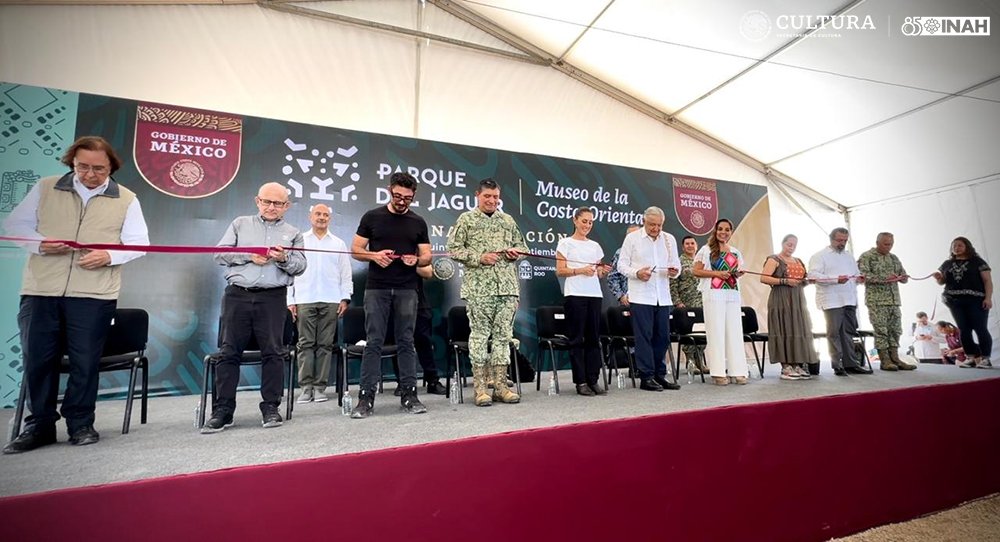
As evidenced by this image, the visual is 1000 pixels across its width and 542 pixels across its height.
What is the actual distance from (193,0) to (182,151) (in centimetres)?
189

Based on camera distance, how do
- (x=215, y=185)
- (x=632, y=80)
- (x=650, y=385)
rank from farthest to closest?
(x=632, y=80) < (x=215, y=185) < (x=650, y=385)

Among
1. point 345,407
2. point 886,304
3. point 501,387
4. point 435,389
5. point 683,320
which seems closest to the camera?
point 345,407

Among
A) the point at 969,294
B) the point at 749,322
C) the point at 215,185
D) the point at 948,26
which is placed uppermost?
the point at 948,26

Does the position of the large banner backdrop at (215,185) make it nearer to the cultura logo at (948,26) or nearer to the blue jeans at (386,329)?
the blue jeans at (386,329)

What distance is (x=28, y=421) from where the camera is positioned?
2.01 meters

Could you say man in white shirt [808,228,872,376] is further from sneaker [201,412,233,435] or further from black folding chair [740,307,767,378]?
sneaker [201,412,233,435]

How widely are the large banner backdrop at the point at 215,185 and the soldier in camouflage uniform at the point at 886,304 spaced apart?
106 inches

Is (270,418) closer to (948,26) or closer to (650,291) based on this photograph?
(650,291)

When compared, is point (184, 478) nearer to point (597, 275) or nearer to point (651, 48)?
point (597, 275)

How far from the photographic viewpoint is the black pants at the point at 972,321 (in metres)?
4.69

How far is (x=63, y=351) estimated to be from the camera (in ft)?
6.86

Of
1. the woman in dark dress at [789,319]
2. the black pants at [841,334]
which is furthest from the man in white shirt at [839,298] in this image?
the woman in dark dress at [789,319]

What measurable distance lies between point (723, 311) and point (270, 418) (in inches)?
138

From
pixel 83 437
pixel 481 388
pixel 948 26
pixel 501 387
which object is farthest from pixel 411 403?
pixel 948 26
